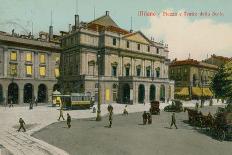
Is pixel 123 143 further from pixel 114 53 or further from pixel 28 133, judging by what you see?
pixel 114 53

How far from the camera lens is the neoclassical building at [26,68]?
4812 centimetres

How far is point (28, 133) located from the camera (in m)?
20.2

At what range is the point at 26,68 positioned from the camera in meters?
50.9

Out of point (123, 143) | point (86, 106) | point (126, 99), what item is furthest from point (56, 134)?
point (126, 99)

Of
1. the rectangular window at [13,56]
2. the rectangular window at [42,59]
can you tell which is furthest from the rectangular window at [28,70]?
the rectangular window at [13,56]

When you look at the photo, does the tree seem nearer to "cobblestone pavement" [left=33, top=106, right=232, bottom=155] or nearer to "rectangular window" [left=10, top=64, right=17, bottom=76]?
"cobblestone pavement" [left=33, top=106, right=232, bottom=155]

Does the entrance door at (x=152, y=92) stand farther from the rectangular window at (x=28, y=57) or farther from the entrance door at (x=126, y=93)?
the rectangular window at (x=28, y=57)

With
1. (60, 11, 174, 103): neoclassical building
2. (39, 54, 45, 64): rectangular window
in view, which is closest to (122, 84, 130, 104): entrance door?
(60, 11, 174, 103): neoclassical building

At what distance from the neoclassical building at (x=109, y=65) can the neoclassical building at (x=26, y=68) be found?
2.86 m

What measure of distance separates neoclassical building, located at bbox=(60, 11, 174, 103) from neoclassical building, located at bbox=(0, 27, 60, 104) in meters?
2.86

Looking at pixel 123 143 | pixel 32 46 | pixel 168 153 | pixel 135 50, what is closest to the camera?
pixel 168 153

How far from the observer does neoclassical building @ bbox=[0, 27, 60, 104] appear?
158ft

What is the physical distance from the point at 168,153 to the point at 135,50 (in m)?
44.2

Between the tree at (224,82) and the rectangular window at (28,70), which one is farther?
the rectangular window at (28,70)
